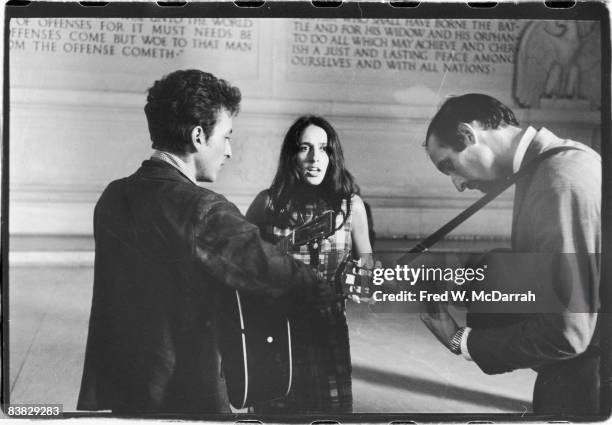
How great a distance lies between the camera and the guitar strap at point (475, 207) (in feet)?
7.85

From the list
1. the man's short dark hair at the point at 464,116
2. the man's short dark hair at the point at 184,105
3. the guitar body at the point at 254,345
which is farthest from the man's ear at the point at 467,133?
the guitar body at the point at 254,345

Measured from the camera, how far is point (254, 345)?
2355 mm

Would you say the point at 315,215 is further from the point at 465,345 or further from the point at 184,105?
the point at 465,345

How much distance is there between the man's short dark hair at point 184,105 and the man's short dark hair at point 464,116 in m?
0.75

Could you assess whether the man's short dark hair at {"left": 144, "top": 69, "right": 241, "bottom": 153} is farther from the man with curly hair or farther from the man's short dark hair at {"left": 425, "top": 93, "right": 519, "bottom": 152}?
the man's short dark hair at {"left": 425, "top": 93, "right": 519, "bottom": 152}

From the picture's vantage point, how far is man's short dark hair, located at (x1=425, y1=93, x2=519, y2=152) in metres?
2.41

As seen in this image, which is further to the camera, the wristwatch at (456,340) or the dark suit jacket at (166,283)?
the wristwatch at (456,340)

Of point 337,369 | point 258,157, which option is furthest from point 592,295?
point 258,157

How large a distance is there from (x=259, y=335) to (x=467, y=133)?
3.49ft

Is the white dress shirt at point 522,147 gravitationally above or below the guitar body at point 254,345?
above

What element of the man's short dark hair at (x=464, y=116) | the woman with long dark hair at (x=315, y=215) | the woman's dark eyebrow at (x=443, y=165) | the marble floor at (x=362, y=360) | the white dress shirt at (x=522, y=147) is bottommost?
the marble floor at (x=362, y=360)

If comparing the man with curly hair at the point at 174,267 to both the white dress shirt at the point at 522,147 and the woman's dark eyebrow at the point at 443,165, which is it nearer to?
the woman's dark eyebrow at the point at 443,165

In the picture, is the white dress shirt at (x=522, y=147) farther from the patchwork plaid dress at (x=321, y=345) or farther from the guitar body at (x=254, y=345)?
the guitar body at (x=254, y=345)

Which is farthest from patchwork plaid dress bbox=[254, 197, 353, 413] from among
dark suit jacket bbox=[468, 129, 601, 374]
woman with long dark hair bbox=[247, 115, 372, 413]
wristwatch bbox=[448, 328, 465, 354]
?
dark suit jacket bbox=[468, 129, 601, 374]
